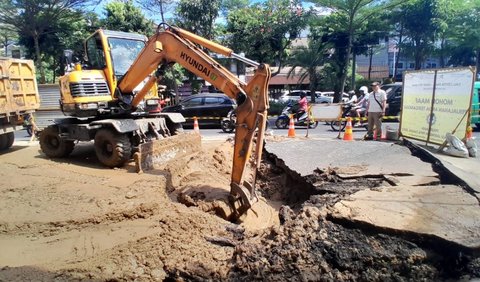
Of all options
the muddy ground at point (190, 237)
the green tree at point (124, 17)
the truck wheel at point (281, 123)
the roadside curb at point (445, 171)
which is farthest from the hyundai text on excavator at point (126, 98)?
the green tree at point (124, 17)

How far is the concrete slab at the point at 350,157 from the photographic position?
19.2 ft

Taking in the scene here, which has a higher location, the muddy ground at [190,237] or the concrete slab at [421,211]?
the concrete slab at [421,211]

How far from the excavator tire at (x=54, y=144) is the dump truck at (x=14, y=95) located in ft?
4.20

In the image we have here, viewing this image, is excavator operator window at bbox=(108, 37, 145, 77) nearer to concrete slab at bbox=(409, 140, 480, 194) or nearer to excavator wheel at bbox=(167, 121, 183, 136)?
excavator wheel at bbox=(167, 121, 183, 136)

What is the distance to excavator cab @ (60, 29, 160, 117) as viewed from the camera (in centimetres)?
766

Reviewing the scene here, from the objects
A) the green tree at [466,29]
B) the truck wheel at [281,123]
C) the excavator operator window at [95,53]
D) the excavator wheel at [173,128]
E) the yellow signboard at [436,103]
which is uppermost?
the green tree at [466,29]

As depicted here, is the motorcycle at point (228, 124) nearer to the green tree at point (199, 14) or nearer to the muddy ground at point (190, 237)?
the green tree at point (199, 14)

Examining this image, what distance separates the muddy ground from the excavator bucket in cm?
37

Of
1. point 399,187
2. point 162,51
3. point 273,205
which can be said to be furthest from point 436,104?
point 162,51

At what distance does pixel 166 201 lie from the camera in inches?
217

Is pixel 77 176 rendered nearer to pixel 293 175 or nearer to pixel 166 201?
pixel 166 201

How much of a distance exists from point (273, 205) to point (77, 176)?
3.88 metres

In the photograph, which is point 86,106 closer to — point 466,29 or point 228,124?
point 228,124

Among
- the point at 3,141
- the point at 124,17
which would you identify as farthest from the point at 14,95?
the point at 124,17
